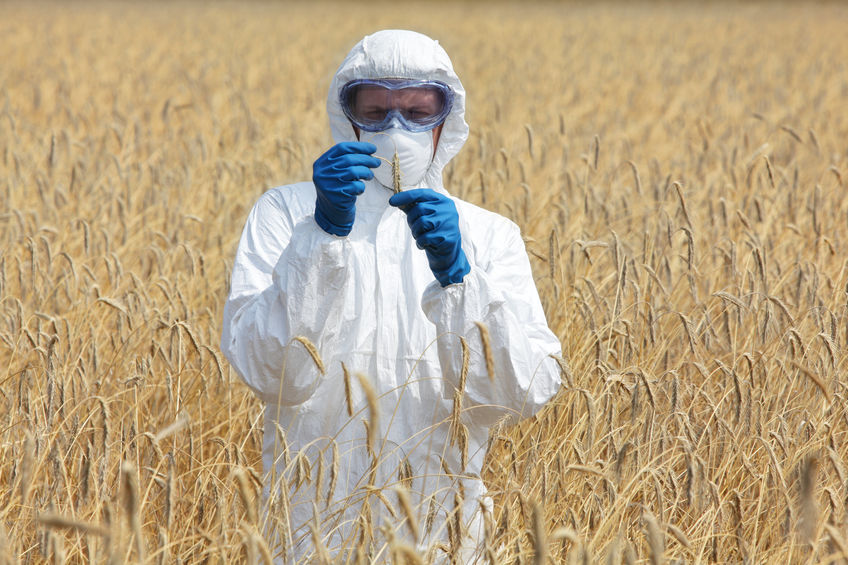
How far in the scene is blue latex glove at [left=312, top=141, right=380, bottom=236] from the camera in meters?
1.90

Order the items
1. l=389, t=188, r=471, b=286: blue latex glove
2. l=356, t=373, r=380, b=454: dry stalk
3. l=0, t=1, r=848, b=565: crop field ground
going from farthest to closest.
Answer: l=0, t=1, r=848, b=565: crop field ground
l=389, t=188, r=471, b=286: blue latex glove
l=356, t=373, r=380, b=454: dry stalk

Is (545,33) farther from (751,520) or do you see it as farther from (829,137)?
(751,520)

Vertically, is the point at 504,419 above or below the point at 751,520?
above

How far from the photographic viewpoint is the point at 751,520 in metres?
2.21

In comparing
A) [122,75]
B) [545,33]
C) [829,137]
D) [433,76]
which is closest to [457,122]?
[433,76]

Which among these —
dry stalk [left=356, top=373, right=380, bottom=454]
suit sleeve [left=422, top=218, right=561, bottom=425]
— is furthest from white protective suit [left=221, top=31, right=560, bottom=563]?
dry stalk [left=356, top=373, right=380, bottom=454]

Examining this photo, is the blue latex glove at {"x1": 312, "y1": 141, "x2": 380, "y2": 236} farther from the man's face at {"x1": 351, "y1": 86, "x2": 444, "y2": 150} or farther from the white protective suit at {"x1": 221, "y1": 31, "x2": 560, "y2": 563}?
the man's face at {"x1": 351, "y1": 86, "x2": 444, "y2": 150}

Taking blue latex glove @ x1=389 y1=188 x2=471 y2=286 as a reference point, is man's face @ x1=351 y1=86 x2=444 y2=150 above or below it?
above

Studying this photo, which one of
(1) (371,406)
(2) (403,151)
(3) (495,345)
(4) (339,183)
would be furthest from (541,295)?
(1) (371,406)

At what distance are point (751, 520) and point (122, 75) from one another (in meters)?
7.91

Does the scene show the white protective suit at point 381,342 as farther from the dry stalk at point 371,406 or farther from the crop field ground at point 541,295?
the dry stalk at point 371,406

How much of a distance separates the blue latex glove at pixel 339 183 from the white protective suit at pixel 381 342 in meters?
0.04

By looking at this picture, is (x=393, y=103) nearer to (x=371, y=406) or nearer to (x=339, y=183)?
(x=339, y=183)

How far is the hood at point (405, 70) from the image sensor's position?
223 centimetres
